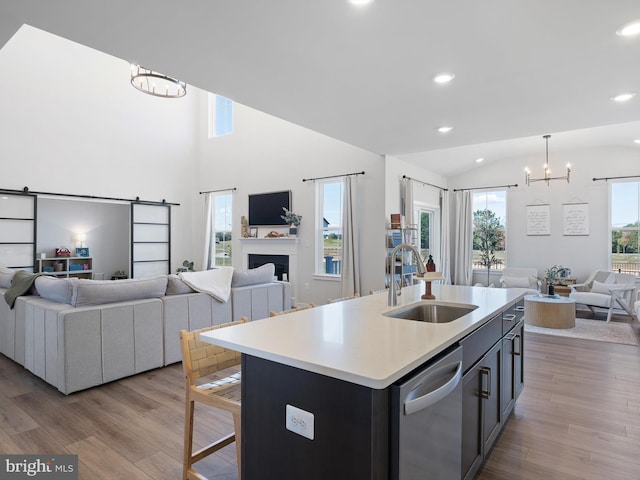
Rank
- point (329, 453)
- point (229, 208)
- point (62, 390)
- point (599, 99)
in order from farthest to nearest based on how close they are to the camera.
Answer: point (229, 208)
point (599, 99)
point (62, 390)
point (329, 453)

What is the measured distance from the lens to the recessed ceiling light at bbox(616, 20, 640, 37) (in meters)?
2.29

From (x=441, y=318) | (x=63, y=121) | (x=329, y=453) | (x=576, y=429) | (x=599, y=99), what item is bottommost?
(x=576, y=429)

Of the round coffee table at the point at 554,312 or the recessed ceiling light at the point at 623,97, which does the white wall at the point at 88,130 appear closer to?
the round coffee table at the point at 554,312

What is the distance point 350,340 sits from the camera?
1.52 meters

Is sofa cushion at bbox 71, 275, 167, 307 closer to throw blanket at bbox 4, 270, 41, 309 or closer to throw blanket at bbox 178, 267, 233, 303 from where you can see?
throw blanket at bbox 178, 267, 233, 303

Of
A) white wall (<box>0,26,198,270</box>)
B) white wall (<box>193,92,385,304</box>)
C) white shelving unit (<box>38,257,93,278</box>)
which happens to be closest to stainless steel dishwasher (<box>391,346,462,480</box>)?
white wall (<box>193,92,385,304</box>)

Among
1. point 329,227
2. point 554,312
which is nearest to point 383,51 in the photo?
point 329,227

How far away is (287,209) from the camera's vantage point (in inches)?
287

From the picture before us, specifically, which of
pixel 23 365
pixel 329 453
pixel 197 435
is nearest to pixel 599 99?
pixel 329 453

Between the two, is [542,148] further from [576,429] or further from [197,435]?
[197,435]

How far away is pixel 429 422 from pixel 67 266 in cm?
826

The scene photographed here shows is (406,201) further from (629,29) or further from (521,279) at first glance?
(629,29)

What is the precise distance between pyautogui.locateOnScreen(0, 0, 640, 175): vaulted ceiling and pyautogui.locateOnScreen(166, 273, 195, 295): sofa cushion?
6.37 feet

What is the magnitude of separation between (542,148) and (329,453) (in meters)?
7.65
